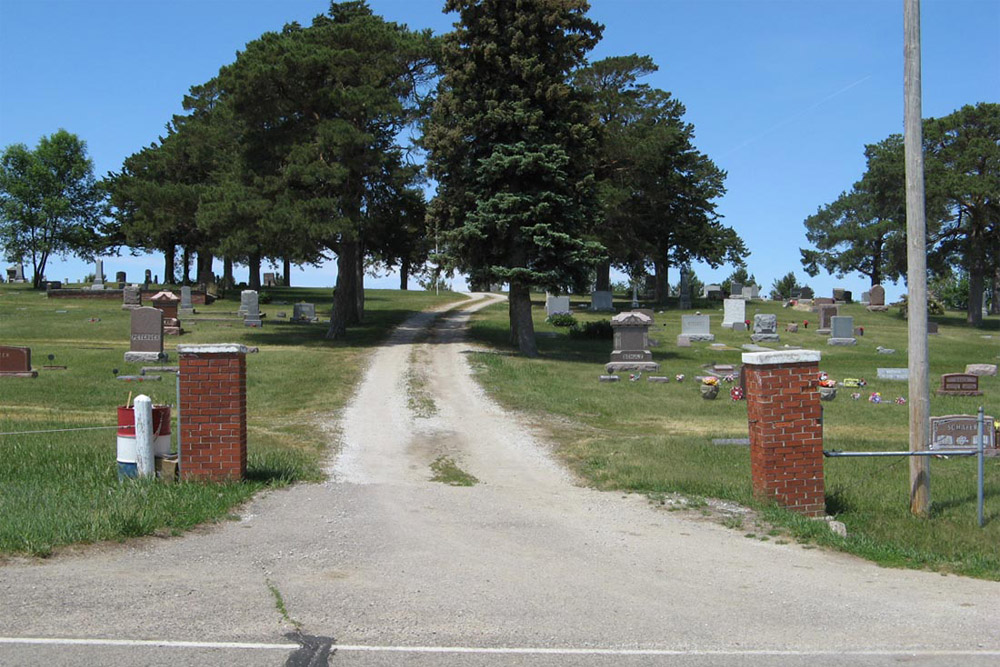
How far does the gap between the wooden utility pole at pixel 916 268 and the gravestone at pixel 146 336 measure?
2078 cm

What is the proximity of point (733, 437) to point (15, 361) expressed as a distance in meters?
17.5

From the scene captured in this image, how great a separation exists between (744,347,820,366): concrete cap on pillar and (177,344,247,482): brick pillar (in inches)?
210

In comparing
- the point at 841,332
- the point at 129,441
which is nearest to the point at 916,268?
the point at 129,441

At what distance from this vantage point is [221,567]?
6762 mm

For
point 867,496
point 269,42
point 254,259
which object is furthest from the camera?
point 254,259

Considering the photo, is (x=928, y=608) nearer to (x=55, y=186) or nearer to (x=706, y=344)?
(x=706, y=344)

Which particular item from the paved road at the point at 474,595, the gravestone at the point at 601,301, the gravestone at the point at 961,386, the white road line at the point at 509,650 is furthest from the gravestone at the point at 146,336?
the gravestone at the point at 601,301

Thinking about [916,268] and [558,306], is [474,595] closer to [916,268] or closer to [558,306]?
[916,268]

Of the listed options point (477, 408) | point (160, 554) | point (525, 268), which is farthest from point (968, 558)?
point (525, 268)

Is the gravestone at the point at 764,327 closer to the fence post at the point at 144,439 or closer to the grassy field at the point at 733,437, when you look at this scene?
the grassy field at the point at 733,437

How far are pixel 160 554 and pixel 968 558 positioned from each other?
7.15 m

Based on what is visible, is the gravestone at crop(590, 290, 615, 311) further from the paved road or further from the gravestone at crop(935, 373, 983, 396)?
the paved road

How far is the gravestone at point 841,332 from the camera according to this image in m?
36.2

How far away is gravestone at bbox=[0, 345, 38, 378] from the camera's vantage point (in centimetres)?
2164
